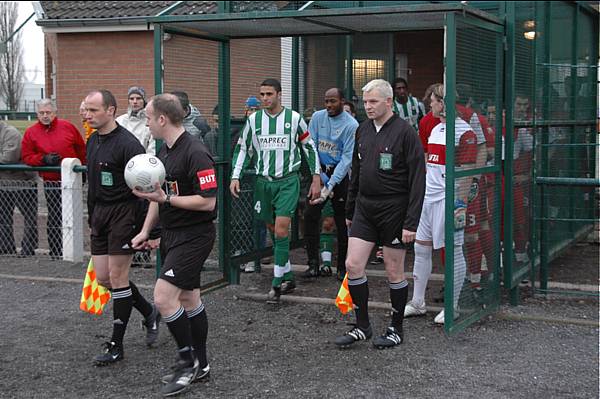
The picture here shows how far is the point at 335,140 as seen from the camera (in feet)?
28.4

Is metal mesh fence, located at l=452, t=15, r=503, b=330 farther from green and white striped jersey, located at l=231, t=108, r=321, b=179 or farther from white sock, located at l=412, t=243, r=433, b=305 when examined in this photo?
green and white striped jersey, located at l=231, t=108, r=321, b=179

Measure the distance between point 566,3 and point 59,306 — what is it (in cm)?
671

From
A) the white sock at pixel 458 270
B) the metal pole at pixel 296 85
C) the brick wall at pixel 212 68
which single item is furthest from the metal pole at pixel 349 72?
the white sock at pixel 458 270

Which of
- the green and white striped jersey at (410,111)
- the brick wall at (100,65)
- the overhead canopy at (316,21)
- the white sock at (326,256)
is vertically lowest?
the white sock at (326,256)

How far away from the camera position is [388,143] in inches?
244

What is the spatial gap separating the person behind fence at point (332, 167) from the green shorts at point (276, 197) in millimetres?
526

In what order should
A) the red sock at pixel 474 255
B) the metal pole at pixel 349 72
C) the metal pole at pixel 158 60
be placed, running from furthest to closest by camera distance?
the metal pole at pixel 349 72, the metal pole at pixel 158 60, the red sock at pixel 474 255

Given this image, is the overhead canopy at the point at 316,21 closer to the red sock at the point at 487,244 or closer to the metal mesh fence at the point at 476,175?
the metal mesh fence at the point at 476,175

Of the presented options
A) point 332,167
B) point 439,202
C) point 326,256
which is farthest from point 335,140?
point 439,202

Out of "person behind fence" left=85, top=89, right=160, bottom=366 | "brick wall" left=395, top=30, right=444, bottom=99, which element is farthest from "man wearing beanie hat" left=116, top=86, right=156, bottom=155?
"brick wall" left=395, top=30, right=444, bottom=99

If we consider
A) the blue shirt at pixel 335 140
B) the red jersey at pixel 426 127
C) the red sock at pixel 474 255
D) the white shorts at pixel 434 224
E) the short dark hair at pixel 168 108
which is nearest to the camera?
the short dark hair at pixel 168 108

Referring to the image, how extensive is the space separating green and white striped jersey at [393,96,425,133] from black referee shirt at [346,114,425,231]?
4408 millimetres

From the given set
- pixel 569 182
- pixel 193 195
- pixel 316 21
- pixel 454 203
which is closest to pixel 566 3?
pixel 569 182

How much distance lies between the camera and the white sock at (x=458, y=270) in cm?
646
